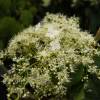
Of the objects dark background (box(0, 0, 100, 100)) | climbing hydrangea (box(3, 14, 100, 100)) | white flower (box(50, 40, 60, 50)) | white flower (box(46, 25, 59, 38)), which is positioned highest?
dark background (box(0, 0, 100, 100))

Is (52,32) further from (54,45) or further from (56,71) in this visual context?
(56,71)

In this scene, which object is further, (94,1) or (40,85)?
(94,1)

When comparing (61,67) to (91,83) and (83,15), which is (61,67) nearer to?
(91,83)

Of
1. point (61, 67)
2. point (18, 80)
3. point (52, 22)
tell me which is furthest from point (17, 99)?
point (52, 22)

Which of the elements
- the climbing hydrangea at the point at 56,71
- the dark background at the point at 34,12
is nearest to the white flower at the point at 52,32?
the climbing hydrangea at the point at 56,71

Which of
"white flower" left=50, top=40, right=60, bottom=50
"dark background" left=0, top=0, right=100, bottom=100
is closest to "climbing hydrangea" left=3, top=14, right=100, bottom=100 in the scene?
"white flower" left=50, top=40, right=60, bottom=50

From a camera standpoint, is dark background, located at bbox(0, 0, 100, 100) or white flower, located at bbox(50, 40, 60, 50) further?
dark background, located at bbox(0, 0, 100, 100)

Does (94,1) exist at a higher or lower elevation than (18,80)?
higher

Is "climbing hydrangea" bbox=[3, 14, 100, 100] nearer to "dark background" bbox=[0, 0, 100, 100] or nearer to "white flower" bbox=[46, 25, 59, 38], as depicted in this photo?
"white flower" bbox=[46, 25, 59, 38]

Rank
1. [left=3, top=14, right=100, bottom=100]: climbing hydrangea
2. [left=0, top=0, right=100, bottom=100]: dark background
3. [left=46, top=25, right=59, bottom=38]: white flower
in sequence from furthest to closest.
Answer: [left=0, top=0, right=100, bottom=100]: dark background < [left=46, top=25, right=59, bottom=38]: white flower < [left=3, top=14, right=100, bottom=100]: climbing hydrangea

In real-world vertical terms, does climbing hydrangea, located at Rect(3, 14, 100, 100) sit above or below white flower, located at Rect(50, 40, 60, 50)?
below
